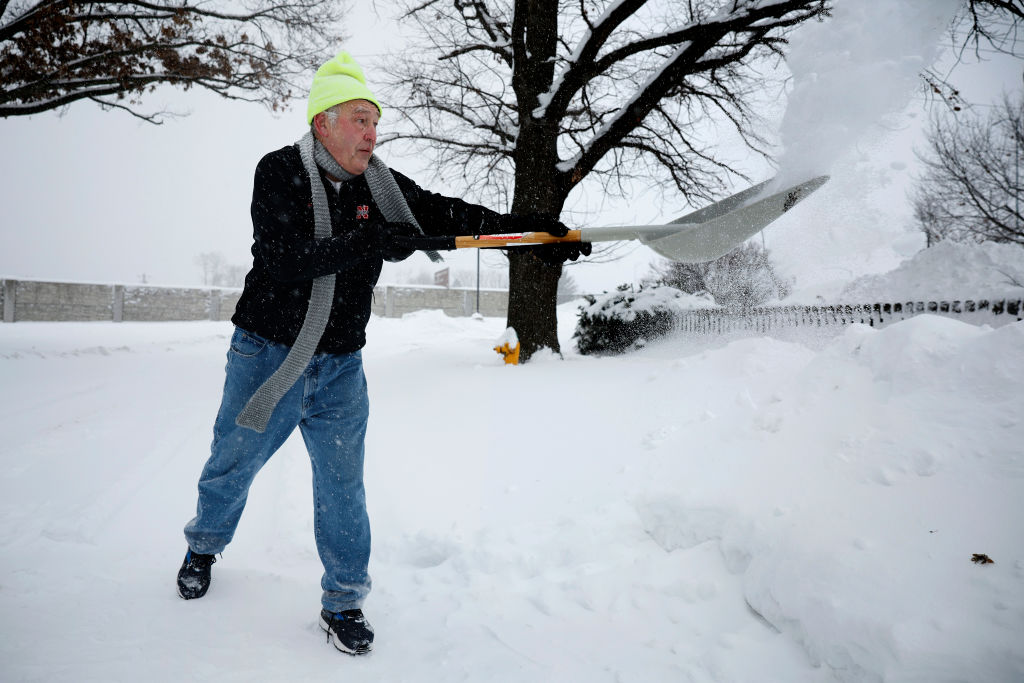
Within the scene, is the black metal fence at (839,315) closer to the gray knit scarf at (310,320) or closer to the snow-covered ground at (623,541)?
the snow-covered ground at (623,541)

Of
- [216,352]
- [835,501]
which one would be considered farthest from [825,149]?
[216,352]

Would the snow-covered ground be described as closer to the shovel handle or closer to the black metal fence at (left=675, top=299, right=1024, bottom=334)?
the shovel handle

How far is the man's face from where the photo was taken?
1883mm

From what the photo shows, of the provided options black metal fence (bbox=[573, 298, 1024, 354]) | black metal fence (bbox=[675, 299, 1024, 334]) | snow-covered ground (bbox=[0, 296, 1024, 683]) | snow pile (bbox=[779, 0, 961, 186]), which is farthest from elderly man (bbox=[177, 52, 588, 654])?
black metal fence (bbox=[573, 298, 1024, 354])

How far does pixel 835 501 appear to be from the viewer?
6.78 feet

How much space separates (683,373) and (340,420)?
9.97 feet

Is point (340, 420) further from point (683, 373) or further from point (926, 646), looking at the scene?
point (683, 373)

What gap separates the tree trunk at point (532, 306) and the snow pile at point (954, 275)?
17.8 ft

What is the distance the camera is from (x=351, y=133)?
6.18ft

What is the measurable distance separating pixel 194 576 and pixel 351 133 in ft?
5.72

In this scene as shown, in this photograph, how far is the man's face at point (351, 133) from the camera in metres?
1.88

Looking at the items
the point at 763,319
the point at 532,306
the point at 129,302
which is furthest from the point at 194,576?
the point at 129,302

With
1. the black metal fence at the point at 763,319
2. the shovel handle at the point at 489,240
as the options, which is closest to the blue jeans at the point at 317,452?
the shovel handle at the point at 489,240

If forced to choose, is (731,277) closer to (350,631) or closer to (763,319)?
(763,319)
